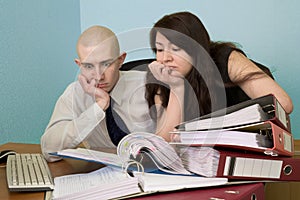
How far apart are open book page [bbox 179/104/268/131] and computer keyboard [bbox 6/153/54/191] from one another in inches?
11.4

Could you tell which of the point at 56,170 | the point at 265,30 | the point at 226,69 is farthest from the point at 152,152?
the point at 265,30

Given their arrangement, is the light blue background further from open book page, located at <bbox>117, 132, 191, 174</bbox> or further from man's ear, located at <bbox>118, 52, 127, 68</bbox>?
open book page, located at <bbox>117, 132, 191, 174</bbox>

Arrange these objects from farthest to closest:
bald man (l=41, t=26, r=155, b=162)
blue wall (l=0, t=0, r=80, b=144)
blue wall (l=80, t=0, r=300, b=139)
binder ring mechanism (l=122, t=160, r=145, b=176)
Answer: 1. blue wall (l=80, t=0, r=300, b=139)
2. blue wall (l=0, t=0, r=80, b=144)
3. bald man (l=41, t=26, r=155, b=162)
4. binder ring mechanism (l=122, t=160, r=145, b=176)

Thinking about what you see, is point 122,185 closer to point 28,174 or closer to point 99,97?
point 28,174

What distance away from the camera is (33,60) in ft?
7.09

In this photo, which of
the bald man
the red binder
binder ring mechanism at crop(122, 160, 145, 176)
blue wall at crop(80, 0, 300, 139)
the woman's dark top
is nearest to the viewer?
the red binder

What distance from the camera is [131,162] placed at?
2.93 ft

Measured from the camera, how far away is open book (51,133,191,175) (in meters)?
0.90

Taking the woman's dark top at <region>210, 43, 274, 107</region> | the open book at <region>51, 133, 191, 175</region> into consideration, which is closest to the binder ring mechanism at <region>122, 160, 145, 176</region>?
the open book at <region>51, 133, 191, 175</region>

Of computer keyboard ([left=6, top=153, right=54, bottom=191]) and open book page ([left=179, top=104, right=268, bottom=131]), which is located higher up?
open book page ([left=179, top=104, right=268, bottom=131])

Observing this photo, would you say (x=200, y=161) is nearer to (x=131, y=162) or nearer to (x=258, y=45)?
(x=131, y=162)

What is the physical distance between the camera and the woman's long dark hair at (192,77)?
3.18 feet

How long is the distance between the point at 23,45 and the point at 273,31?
1.05 meters

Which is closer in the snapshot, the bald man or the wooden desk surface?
the wooden desk surface
